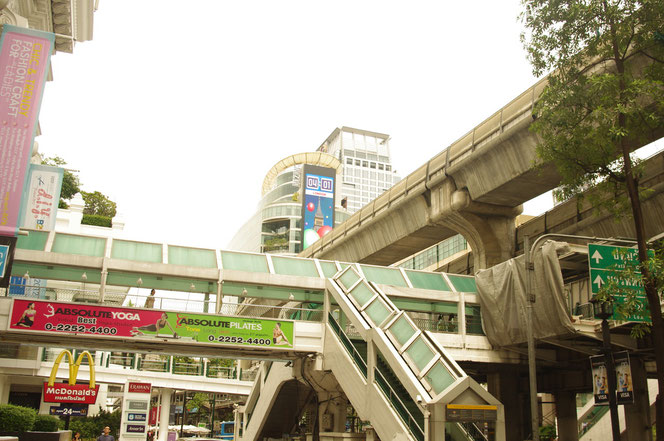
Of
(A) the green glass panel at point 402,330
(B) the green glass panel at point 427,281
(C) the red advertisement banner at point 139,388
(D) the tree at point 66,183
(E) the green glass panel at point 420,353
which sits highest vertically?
(D) the tree at point 66,183

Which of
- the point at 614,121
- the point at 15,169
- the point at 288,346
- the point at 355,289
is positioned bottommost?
the point at 288,346

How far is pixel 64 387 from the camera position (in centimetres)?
2988

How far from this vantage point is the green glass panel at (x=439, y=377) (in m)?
16.8

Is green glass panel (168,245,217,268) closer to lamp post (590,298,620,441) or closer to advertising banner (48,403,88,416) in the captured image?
advertising banner (48,403,88,416)

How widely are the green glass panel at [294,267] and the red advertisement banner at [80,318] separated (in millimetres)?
4955

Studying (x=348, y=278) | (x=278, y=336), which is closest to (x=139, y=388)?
(x=278, y=336)

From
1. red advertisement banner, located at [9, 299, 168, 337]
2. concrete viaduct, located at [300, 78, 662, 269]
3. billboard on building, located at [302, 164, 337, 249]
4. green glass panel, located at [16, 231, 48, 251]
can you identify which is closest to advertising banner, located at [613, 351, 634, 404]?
concrete viaduct, located at [300, 78, 662, 269]

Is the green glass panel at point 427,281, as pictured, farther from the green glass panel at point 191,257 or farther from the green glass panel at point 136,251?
the green glass panel at point 136,251

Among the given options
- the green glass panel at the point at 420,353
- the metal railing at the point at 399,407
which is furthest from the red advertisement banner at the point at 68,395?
the green glass panel at the point at 420,353

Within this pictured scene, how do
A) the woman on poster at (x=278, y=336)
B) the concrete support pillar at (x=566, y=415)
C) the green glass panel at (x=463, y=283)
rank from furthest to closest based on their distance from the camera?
the concrete support pillar at (x=566, y=415)
the green glass panel at (x=463, y=283)
the woman on poster at (x=278, y=336)

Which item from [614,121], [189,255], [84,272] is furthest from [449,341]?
[84,272]

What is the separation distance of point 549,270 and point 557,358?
631cm

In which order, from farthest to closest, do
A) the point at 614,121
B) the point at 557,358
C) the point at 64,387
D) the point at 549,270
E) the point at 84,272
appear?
the point at 64,387
the point at 557,358
the point at 84,272
the point at 549,270
the point at 614,121

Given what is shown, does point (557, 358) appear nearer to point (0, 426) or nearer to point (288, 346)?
point (288, 346)
